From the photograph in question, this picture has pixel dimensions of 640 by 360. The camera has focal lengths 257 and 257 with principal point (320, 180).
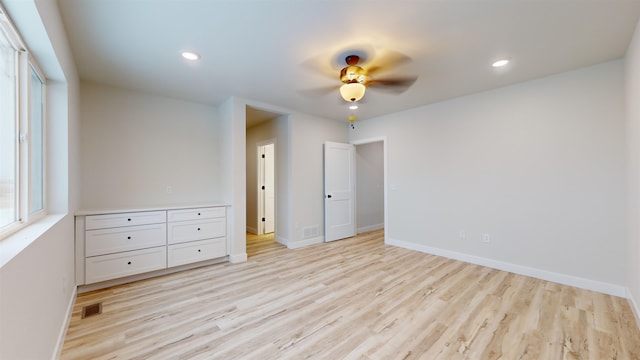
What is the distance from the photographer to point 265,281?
304cm

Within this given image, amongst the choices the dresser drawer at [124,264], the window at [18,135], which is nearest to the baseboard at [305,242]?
the dresser drawer at [124,264]

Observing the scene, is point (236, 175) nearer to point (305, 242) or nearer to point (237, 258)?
point (237, 258)

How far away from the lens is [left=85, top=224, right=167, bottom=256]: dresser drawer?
9.21 feet

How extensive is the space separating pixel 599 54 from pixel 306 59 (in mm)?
2932

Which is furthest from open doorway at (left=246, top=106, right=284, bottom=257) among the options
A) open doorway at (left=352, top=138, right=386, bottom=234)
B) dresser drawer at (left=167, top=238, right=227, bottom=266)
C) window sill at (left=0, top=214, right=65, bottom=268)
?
window sill at (left=0, top=214, right=65, bottom=268)

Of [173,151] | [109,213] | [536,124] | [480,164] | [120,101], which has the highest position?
[120,101]

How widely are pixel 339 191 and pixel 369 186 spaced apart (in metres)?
1.19

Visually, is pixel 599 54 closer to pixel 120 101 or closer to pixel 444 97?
pixel 444 97

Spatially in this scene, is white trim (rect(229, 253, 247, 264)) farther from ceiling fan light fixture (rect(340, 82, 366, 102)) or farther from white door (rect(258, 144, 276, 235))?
ceiling fan light fixture (rect(340, 82, 366, 102))

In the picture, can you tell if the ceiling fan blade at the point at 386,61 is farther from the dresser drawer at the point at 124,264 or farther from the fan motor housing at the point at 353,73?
the dresser drawer at the point at 124,264

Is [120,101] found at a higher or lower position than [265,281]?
higher

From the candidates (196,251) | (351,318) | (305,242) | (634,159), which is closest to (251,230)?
→ (305,242)

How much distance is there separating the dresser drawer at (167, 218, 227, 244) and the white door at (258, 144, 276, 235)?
1976 mm

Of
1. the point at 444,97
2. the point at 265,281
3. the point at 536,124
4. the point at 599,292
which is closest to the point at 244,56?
the point at 265,281
